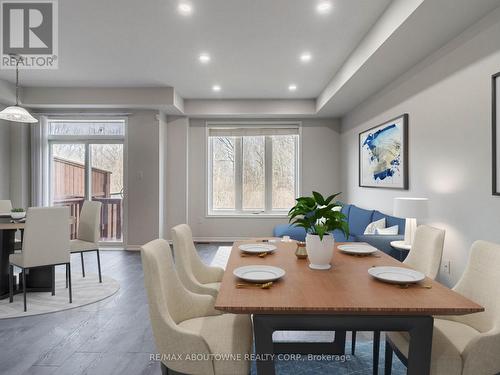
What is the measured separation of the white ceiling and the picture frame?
1.15m

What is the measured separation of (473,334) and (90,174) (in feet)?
19.6

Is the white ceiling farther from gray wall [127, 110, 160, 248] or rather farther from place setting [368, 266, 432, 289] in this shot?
place setting [368, 266, 432, 289]

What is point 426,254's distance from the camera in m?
1.96

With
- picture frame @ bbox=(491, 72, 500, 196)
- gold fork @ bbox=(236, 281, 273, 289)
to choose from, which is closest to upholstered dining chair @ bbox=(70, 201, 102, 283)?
gold fork @ bbox=(236, 281, 273, 289)

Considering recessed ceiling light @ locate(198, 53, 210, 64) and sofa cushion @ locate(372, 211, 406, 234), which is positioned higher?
recessed ceiling light @ locate(198, 53, 210, 64)

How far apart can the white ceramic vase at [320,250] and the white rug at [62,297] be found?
99.2 inches

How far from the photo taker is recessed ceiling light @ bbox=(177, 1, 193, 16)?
2779 mm

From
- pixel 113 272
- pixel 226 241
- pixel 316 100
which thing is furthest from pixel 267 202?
pixel 113 272

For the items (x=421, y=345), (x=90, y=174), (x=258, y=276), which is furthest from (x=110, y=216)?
(x=421, y=345)

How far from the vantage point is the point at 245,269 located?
1608 millimetres

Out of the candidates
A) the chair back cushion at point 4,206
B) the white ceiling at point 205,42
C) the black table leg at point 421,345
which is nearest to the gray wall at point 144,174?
the white ceiling at point 205,42

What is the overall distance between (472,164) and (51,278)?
13.9 feet

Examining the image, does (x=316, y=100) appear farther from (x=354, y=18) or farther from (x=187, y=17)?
(x=187, y=17)

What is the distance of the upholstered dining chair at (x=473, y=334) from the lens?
1301mm
